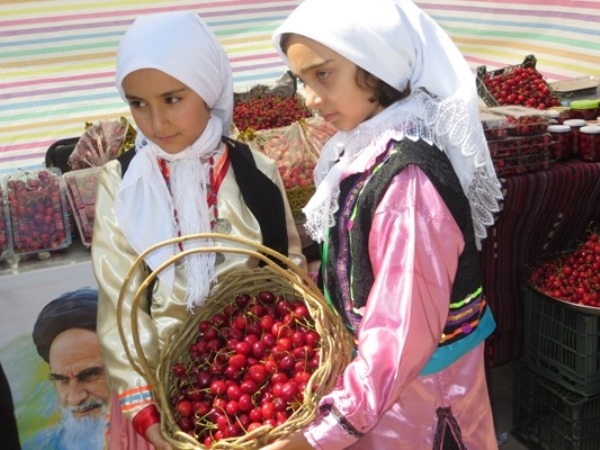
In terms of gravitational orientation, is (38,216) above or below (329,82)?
below

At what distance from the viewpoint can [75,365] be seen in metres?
2.49

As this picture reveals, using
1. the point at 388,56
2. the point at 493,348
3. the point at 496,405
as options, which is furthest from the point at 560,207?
the point at 388,56

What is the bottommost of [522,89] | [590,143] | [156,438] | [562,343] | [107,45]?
[562,343]

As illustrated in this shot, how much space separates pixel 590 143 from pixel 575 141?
6 centimetres

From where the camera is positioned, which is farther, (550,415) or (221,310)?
(550,415)

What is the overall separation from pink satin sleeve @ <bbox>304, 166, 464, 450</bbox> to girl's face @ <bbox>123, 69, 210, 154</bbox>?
625 millimetres

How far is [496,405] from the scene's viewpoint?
10.1ft

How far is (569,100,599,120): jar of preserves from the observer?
316cm

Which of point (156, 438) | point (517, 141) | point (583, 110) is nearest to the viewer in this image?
point (156, 438)

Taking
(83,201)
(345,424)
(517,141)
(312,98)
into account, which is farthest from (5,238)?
(517,141)

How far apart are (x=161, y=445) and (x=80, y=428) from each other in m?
1.18

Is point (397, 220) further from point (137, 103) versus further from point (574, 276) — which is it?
point (574, 276)

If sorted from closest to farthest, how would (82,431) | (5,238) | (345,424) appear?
(345,424) < (5,238) < (82,431)

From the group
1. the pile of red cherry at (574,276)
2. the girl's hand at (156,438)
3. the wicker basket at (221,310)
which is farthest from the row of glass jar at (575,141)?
the girl's hand at (156,438)
